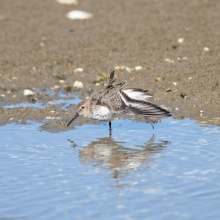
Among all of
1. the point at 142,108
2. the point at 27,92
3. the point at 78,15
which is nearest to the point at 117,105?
the point at 142,108

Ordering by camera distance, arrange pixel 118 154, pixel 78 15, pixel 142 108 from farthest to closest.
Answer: pixel 78 15 → pixel 142 108 → pixel 118 154

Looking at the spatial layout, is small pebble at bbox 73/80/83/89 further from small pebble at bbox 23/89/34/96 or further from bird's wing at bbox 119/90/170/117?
bird's wing at bbox 119/90/170/117

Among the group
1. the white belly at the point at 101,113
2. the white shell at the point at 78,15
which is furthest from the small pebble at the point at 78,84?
the white shell at the point at 78,15

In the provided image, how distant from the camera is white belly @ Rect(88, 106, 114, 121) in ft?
32.5

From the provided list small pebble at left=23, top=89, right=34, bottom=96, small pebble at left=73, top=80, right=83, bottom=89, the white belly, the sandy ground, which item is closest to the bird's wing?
the white belly

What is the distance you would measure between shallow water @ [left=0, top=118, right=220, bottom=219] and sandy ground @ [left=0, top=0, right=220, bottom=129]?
1.28 metres

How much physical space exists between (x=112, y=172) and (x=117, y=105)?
2.66 m

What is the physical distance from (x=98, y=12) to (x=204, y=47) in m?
6.47

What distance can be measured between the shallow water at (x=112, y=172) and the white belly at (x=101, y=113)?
322 millimetres

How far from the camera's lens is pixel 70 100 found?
12.6 meters

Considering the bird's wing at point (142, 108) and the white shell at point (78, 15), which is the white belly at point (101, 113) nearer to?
the bird's wing at point (142, 108)

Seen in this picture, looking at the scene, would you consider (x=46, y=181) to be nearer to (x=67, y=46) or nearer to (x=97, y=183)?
(x=97, y=183)

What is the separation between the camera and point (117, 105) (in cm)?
987

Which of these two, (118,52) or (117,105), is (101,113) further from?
(118,52)
